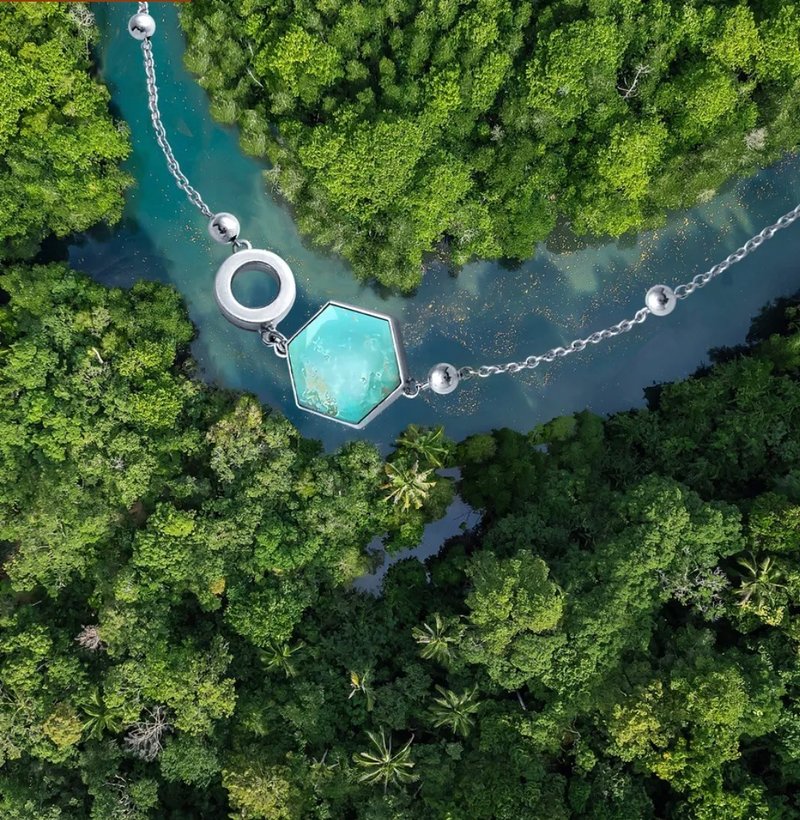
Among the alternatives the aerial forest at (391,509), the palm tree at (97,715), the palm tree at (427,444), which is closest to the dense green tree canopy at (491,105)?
the aerial forest at (391,509)

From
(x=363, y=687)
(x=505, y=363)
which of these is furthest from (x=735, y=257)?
(x=363, y=687)

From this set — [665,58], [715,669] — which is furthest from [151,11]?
[715,669]

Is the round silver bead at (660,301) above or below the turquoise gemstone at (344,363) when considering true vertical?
above

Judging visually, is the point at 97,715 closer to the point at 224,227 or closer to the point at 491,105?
the point at 224,227

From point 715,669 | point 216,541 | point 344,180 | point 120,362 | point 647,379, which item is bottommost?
point 216,541

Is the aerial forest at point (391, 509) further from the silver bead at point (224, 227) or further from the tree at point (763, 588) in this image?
the silver bead at point (224, 227)

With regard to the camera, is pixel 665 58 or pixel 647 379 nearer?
pixel 665 58

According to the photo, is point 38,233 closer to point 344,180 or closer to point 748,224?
point 344,180
